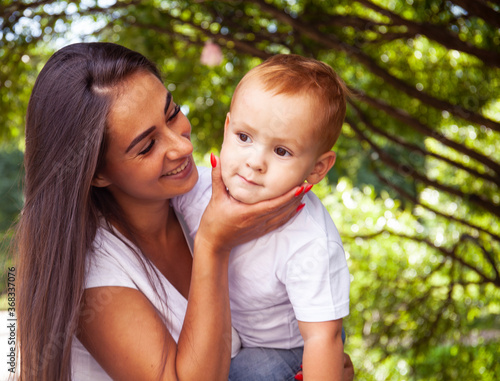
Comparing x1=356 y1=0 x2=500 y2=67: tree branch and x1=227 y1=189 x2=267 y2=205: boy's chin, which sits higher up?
x1=227 y1=189 x2=267 y2=205: boy's chin

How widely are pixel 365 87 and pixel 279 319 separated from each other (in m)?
2.62

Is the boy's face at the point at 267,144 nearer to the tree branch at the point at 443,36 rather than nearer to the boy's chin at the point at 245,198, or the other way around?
the boy's chin at the point at 245,198

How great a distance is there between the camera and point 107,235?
160 centimetres

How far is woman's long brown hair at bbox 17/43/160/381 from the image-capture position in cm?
143

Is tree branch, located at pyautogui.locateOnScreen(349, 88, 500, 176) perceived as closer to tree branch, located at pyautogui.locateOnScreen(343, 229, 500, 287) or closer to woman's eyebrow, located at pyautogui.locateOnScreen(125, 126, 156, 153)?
tree branch, located at pyautogui.locateOnScreen(343, 229, 500, 287)

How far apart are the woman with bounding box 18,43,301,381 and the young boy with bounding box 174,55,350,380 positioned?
67mm

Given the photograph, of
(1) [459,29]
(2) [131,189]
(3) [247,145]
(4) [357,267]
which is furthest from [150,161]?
(4) [357,267]

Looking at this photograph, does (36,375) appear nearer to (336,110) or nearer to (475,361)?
(336,110)

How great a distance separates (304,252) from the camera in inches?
56.6

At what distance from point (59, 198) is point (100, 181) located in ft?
0.51

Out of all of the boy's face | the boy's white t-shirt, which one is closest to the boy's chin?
the boy's face

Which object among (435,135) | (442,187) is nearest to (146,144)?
(435,135)

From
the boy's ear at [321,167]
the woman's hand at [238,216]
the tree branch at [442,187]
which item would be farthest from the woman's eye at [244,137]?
the tree branch at [442,187]

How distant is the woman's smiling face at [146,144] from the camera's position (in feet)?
4.86
